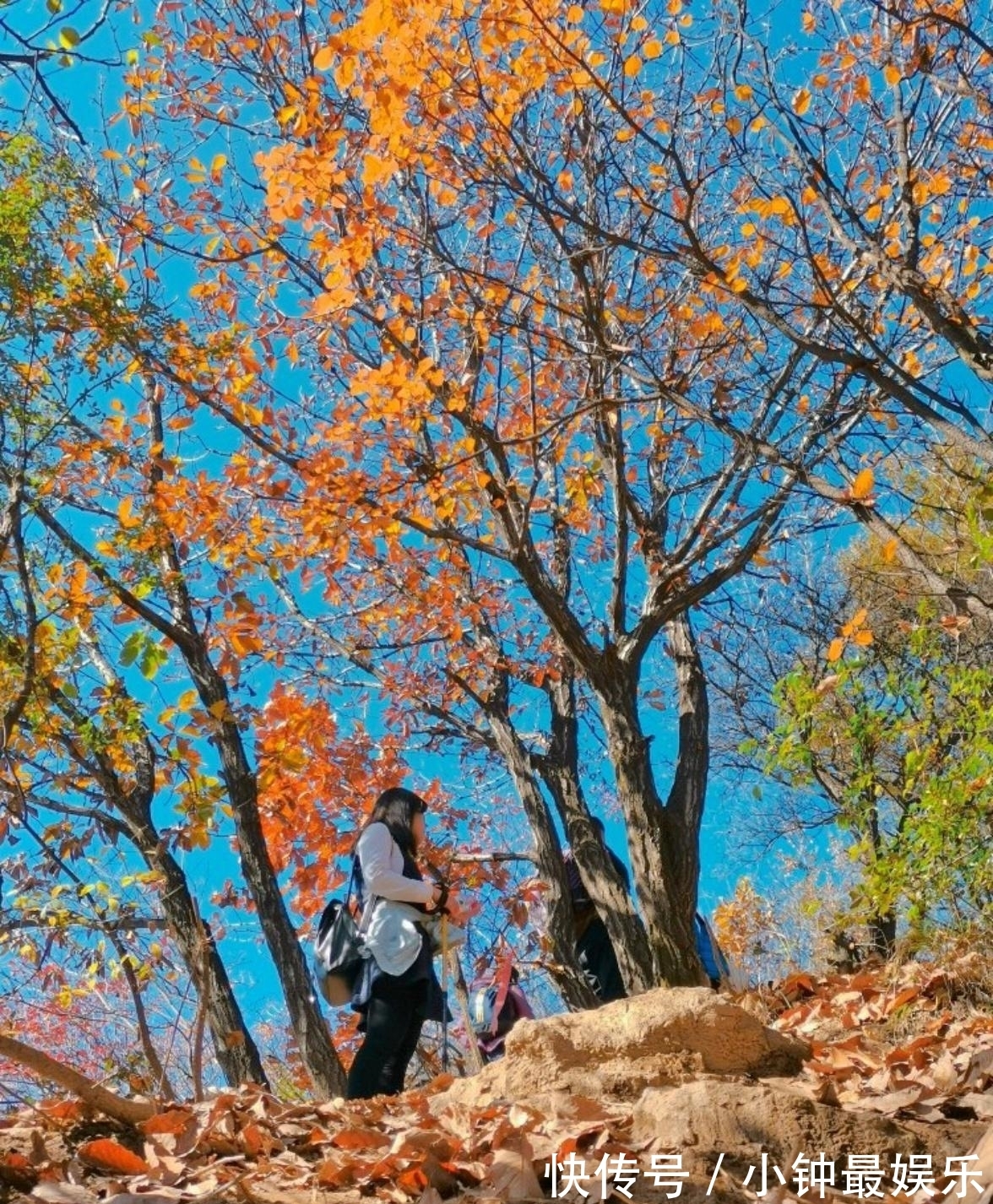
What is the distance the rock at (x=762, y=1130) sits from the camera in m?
3.25

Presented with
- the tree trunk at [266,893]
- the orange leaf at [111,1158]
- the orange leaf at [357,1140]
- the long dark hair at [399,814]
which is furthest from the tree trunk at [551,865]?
the orange leaf at [111,1158]

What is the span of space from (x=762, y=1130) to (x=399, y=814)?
325 cm

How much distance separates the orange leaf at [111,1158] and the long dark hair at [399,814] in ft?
10.1

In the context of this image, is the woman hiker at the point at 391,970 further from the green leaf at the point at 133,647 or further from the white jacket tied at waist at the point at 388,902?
the green leaf at the point at 133,647

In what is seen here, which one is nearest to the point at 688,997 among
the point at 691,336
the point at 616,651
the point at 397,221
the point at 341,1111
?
the point at 341,1111

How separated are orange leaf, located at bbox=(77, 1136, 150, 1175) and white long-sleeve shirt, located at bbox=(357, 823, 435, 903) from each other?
111 inches

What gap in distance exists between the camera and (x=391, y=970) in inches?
232

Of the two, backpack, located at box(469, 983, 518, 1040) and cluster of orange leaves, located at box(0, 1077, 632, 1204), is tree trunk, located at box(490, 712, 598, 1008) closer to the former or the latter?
backpack, located at box(469, 983, 518, 1040)

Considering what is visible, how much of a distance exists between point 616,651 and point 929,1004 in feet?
8.94

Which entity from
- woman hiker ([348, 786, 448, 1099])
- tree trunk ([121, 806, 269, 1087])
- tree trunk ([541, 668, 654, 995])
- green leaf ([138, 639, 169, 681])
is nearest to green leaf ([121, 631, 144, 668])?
green leaf ([138, 639, 169, 681])

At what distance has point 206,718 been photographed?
768cm

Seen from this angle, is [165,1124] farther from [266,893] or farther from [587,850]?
[587,850]

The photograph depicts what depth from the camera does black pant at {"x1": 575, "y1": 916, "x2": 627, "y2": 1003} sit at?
8.44 meters

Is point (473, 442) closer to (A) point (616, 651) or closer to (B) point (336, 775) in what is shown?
(A) point (616, 651)
